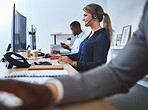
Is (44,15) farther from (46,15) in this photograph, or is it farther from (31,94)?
(31,94)

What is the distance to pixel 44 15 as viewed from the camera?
486 centimetres

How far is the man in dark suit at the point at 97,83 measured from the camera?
0.36 m

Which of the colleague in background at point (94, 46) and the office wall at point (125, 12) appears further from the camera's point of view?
the office wall at point (125, 12)

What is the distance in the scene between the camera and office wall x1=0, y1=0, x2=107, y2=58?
4.65 m

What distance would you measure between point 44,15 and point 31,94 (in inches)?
188

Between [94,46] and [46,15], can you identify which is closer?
[94,46]

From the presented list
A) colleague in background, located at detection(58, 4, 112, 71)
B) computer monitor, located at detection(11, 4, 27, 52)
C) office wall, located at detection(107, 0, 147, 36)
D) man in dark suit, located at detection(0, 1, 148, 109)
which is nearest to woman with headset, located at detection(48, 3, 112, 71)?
colleague in background, located at detection(58, 4, 112, 71)

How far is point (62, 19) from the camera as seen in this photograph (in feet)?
16.3

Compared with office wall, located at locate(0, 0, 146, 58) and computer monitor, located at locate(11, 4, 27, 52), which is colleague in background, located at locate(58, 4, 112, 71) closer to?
computer monitor, located at locate(11, 4, 27, 52)

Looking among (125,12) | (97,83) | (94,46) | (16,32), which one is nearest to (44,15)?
(125,12)

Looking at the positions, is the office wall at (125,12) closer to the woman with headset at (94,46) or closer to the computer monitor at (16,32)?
the woman with headset at (94,46)

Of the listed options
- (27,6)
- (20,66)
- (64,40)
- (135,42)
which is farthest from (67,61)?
(27,6)

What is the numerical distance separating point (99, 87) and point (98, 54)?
3.69 ft

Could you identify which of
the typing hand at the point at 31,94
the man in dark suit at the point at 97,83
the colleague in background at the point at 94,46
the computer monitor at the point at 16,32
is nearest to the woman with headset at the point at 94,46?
the colleague in background at the point at 94,46
